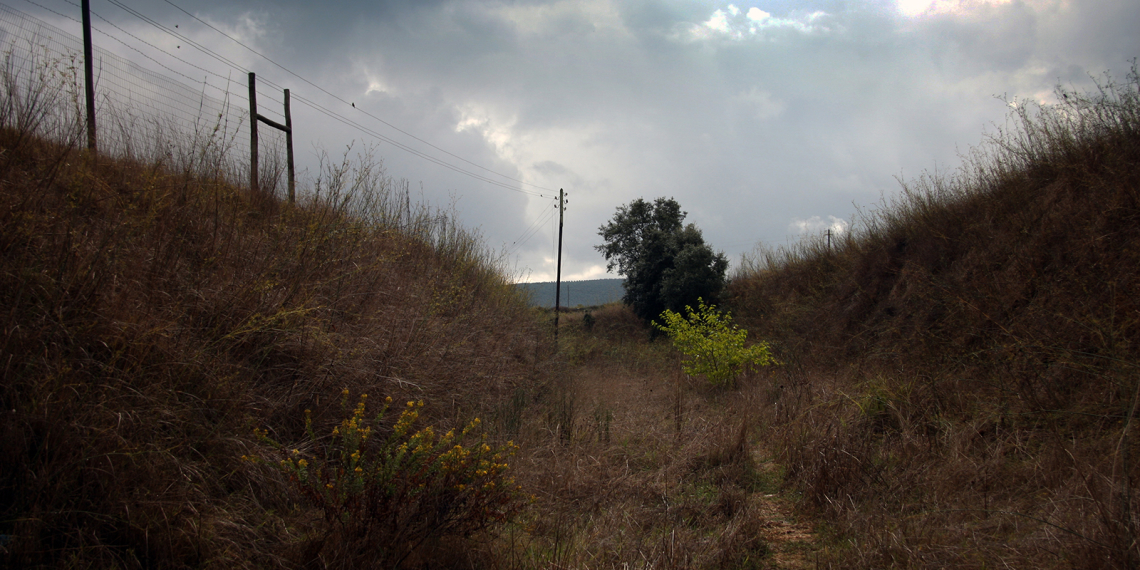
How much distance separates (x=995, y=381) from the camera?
5711 mm

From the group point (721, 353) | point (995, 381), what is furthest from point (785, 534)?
point (721, 353)

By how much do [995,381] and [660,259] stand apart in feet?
59.7

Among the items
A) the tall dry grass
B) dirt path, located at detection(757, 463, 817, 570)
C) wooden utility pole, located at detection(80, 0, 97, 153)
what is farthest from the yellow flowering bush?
wooden utility pole, located at detection(80, 0, 97, 153)

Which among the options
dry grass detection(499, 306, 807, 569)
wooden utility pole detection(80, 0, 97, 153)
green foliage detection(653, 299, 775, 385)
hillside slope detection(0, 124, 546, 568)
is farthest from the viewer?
green foliage detection(653, 299, 775, 385)

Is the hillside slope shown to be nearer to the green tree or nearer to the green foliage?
the green foliage

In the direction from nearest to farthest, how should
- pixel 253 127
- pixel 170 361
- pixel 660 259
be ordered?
pixel 170 361
pixel 253 127
pixel 660 259

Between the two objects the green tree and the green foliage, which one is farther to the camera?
the green tree

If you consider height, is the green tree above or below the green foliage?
above

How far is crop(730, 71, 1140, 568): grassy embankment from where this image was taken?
3.03m

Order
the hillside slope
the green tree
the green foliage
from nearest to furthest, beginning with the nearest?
the hillside slope < the green foliage < the green tree

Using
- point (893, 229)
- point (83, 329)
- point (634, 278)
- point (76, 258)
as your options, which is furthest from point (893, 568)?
point (634, 278)

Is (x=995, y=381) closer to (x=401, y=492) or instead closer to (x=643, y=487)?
(x=643, y=487)

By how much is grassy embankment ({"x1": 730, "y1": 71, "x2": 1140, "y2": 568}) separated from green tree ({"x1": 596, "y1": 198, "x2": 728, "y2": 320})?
382 inches

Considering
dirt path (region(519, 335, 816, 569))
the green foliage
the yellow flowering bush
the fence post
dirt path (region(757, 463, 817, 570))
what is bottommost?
dirt path (region(757, 463, 817, 570))
